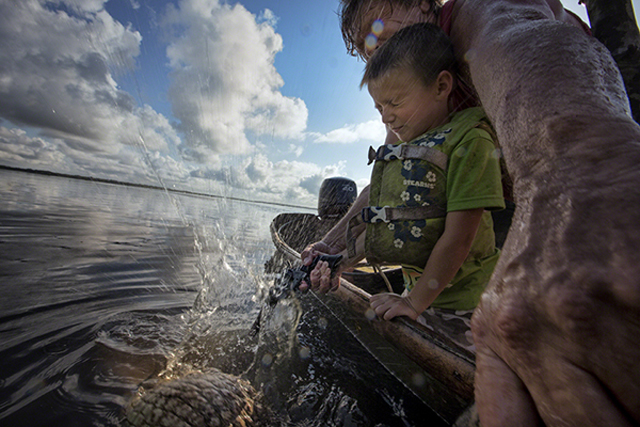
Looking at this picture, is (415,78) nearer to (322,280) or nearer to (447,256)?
(447,256)

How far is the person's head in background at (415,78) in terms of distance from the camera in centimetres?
162

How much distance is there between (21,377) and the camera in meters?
1.77

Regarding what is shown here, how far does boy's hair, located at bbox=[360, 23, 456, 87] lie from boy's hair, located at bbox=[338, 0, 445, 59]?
0.42 m

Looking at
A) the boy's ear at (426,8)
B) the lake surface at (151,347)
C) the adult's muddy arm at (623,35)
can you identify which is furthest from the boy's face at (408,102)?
the lake surface at (151,347)

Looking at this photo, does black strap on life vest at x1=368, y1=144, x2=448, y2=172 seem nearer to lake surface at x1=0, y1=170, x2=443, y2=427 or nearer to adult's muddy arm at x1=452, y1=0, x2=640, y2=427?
adult's muddy arm at x1=452, y1=0, x2=640, y2=427

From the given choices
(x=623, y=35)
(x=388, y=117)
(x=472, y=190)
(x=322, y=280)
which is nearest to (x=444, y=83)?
(x=388, y=117)

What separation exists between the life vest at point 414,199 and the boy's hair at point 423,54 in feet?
1.12

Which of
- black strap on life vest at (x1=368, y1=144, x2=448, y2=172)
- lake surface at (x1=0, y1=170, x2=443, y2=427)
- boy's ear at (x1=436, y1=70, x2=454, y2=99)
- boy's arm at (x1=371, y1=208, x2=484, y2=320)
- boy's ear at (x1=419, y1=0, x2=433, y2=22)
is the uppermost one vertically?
boy's ear at (x1=419, y1=0, x2=433, y2=22)

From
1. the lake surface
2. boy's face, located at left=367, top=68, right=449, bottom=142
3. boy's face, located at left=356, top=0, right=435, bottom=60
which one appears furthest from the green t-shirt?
boy's face, located at left=356, top=0, right=435, bottom=60

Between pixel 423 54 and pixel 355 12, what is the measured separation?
0.93 meters

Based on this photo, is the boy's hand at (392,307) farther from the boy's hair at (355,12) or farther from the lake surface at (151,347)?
the boy's hair at (355,12)

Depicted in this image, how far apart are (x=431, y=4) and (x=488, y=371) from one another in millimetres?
2495

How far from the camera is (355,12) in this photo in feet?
6.99

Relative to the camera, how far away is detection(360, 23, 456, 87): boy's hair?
5.31ft
